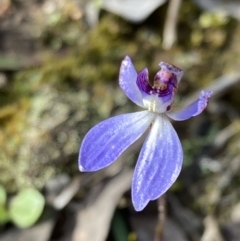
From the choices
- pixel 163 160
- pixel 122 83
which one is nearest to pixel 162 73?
pixel 122 83

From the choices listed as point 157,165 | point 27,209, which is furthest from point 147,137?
point 27,209

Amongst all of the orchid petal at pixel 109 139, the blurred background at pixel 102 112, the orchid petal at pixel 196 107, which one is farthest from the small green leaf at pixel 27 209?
the orchid petal at pixel 196 107

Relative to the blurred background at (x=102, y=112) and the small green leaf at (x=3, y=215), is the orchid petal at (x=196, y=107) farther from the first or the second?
the small green leaf at (x=3, y=215)

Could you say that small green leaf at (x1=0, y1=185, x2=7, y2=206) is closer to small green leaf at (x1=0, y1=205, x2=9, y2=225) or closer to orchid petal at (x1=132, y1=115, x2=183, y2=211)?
small green leaf at (x1=0, y1=205, x2=9, y2=225)

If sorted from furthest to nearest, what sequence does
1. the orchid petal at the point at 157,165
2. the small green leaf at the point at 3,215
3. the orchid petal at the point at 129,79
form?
the small green leaf at the point at 3,215
the orchid petal at the point at 129,79
the orchid petal at the point at 157,165

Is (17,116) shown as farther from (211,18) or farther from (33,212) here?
(211,18)

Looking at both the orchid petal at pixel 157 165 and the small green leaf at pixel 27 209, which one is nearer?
the orchid petal at pixel 157 165
